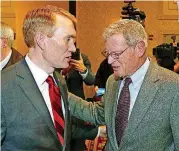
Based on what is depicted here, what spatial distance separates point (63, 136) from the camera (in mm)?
1478

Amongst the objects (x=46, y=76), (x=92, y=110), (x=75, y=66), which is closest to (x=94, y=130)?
(x=92, y=110)

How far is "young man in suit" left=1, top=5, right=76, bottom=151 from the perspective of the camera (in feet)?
4.40

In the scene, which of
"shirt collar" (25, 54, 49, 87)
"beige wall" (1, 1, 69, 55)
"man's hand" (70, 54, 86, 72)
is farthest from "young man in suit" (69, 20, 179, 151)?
"beige wall" (1, 1, 69, 55)

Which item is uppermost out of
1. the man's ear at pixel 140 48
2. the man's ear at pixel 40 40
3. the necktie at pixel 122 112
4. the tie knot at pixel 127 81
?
the man's ear at pixel 40 40

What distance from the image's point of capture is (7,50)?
2859mm

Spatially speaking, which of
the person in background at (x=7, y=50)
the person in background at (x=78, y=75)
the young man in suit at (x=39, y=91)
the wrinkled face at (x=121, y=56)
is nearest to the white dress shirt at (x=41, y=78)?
the young man in suit at (x=39, y=91)

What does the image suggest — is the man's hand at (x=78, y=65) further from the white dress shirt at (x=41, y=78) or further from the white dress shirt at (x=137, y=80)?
the white dress shirt at (x=41, y=78)

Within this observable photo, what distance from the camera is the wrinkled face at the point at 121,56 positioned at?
1709 mm

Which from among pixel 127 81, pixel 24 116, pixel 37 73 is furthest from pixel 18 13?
pixel 24 116

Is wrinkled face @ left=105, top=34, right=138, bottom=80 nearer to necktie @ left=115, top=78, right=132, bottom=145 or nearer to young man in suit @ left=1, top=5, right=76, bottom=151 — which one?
necktie @ left=115, top=78, right=132, bottom=145

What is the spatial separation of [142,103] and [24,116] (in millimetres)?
559

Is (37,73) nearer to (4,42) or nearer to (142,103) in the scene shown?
(142,103)

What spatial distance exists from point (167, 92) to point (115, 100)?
27 centimetres

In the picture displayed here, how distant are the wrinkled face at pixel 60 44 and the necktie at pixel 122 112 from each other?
39 cm
